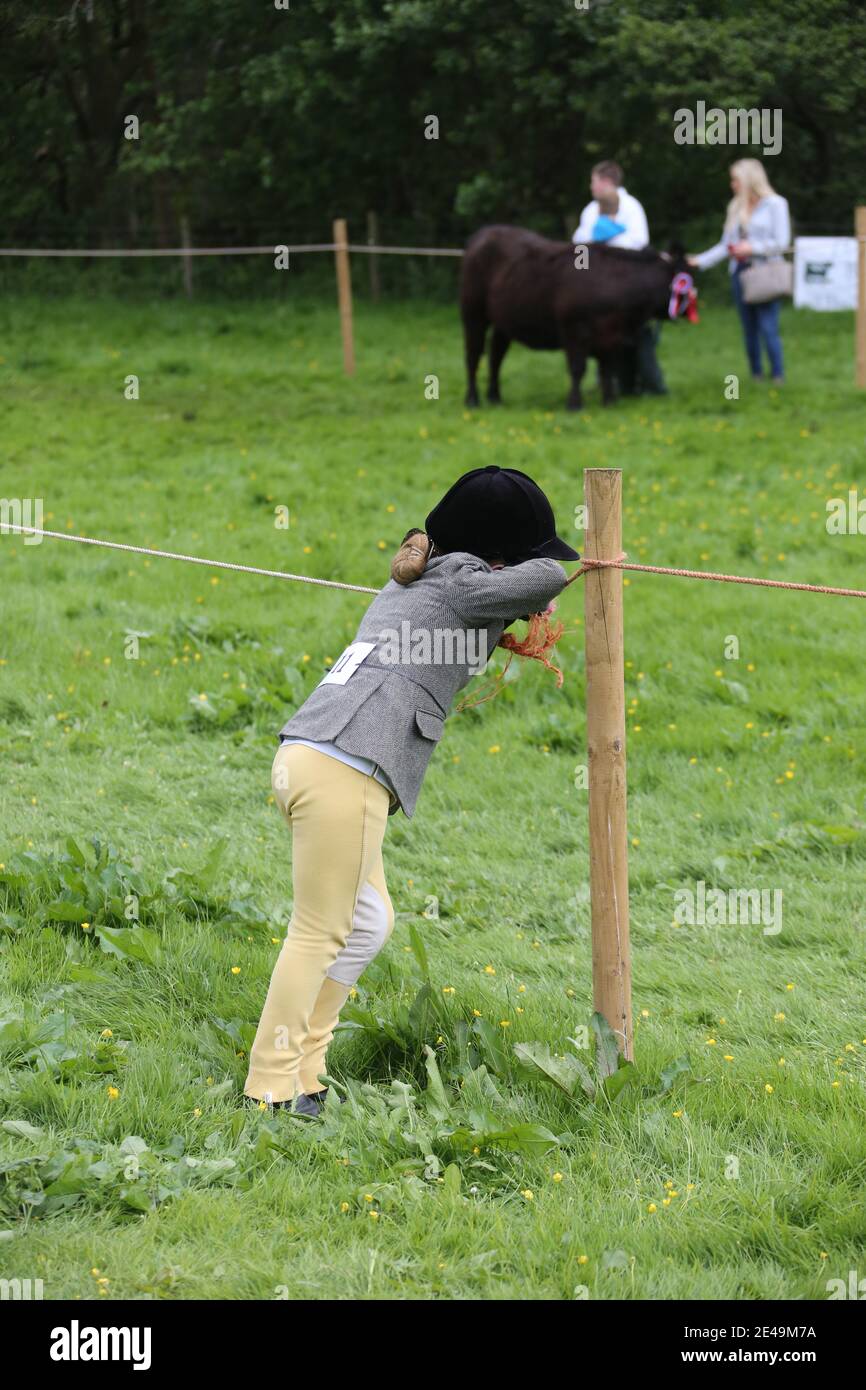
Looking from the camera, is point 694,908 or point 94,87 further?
point 94,87

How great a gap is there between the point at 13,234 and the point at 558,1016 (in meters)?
20.5

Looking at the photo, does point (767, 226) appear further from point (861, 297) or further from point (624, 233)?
point (624, 233)

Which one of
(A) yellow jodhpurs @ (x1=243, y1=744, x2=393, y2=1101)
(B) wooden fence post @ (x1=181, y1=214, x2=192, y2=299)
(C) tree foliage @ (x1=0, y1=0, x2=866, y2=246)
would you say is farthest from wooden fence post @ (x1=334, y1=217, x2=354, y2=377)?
(A) yellow jodhpurs @ (x1=243, y1=744, x2=393, y2=1101)

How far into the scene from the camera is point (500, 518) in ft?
11.7

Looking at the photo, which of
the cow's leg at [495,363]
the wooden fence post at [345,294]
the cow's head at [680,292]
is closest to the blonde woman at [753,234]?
the cow's head at [680,292]

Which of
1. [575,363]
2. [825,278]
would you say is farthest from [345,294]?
[825,278]

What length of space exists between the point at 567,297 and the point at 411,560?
9699mm

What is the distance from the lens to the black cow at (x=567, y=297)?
12586 millimetres

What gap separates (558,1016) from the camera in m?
4.14

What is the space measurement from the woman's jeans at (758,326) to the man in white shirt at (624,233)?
832 millimetres

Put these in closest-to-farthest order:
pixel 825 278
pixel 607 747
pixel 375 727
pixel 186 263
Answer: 1. pixel 375 727
2. pixel 607 747
3. pixel 825 278
4. pixel 186 263

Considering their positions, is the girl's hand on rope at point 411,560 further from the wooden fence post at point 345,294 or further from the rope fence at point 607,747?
the wooden fence post at point 345,294
